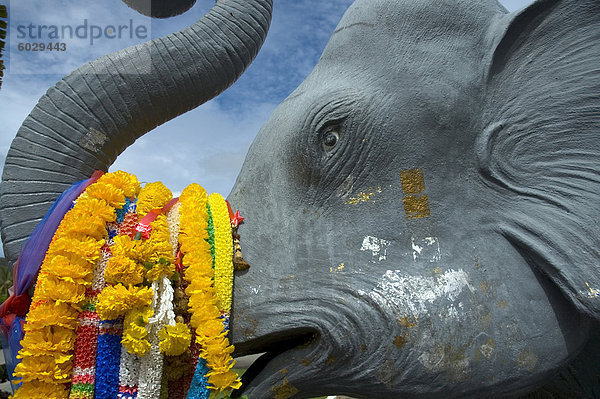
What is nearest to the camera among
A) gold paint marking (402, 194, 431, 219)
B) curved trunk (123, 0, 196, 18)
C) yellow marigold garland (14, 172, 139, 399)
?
yellow marigold garland (14, 172, 139, 399)

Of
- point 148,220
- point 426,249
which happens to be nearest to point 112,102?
point 148,220

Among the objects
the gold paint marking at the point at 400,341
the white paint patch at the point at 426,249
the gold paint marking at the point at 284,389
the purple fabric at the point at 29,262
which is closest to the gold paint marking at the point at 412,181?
the white paint patch at the point at 426,249

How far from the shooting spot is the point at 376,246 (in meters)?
1.37

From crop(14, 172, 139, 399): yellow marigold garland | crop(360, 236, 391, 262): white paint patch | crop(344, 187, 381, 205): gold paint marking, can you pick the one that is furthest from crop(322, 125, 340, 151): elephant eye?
crop(14, 172, 139, 399): yellow marigold garland

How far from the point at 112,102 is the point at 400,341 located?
1.14 metres

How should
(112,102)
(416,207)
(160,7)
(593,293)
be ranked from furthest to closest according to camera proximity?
1. (160,7)
2. (112,102)
3. (416,207)
4. (593,293)

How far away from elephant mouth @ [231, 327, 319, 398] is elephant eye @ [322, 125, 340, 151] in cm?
52

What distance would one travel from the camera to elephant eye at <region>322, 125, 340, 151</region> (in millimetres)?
1448

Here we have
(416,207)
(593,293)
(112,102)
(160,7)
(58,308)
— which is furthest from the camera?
(160,7)

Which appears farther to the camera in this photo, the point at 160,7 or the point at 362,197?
the point at 160,7

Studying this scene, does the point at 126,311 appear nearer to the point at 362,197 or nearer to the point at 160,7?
the point at 362,197

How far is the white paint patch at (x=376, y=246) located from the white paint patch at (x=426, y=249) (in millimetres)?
76

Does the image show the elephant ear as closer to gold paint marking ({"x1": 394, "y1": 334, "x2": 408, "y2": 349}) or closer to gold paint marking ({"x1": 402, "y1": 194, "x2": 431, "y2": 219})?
gold paint marking ({"x1": 402, "y1": 194, "x2": 431, "y2": 219})

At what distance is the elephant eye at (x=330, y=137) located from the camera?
145cm
